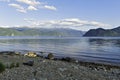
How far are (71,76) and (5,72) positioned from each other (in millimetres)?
5369

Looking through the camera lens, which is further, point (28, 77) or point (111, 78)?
point (111, 78)

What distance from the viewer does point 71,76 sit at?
17188 mm

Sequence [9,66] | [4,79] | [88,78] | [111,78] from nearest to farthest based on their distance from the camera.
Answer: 1. [4,79]
2. [88,78]
3. [111,78]
4. [9,66]

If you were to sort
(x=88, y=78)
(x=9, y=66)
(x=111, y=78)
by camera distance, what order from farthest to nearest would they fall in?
(x=9, y=66) < (x=111, y=78) < (x=88, y=78)

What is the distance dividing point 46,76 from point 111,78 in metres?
5.17

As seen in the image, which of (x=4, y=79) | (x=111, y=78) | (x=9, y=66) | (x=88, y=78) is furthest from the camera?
(x=9, y=66)

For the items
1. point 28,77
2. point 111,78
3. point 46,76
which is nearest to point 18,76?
point 28,77

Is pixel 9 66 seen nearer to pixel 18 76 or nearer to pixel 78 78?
pixel 18 76

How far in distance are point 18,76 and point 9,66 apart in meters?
4.87

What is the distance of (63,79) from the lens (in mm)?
15961

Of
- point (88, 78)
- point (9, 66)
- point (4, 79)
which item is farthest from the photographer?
point (9, 66)

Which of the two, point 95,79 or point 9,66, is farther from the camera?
point 9,66

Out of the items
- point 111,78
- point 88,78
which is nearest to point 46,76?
point 88,78

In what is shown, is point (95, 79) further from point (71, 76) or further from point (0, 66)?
point (0, 66)
